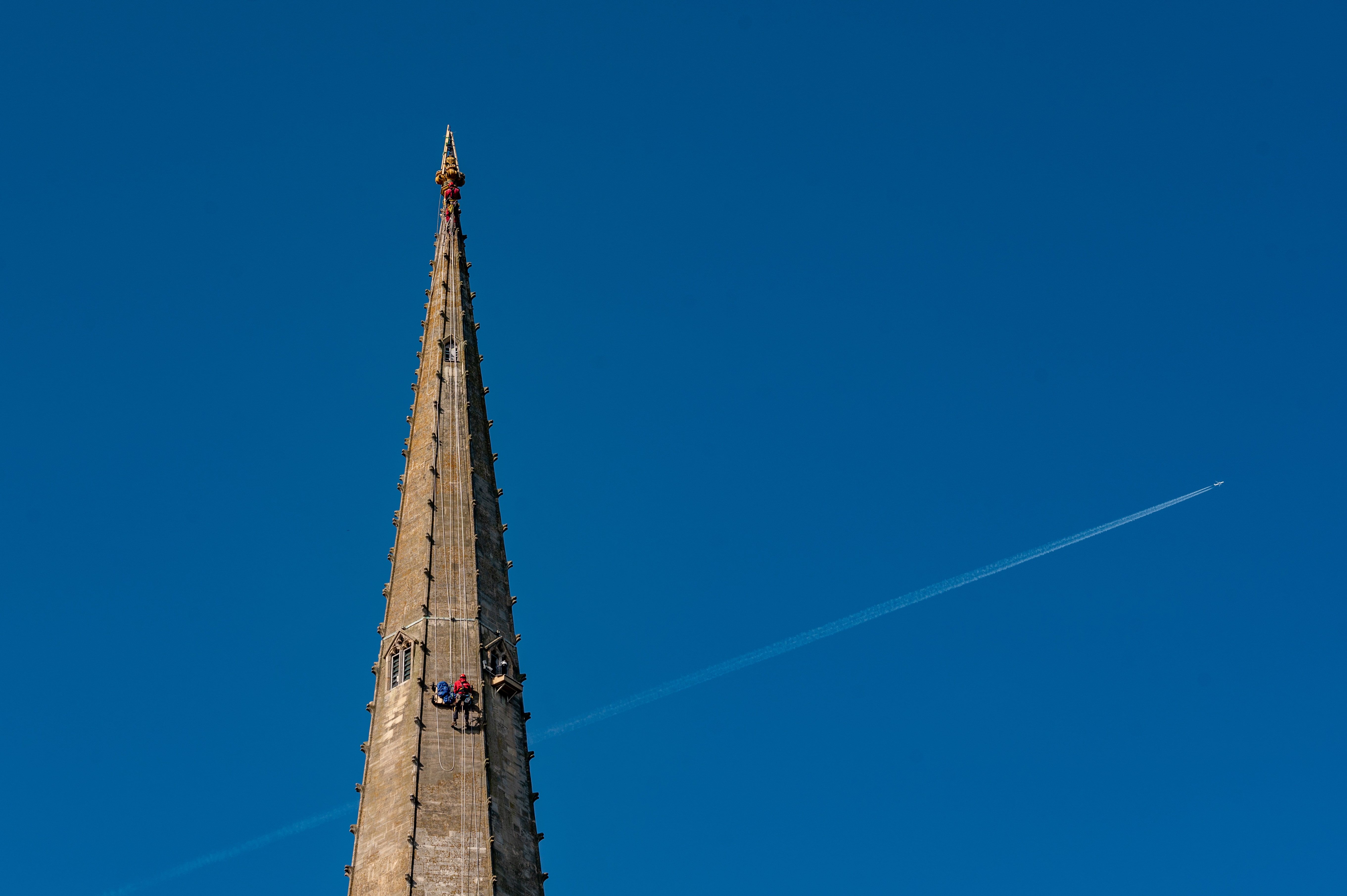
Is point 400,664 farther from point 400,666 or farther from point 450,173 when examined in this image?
point 450,173

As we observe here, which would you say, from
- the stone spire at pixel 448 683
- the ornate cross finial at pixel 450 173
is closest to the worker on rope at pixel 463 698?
the stone spire at pixel 448 683

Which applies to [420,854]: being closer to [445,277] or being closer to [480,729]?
[480,729]

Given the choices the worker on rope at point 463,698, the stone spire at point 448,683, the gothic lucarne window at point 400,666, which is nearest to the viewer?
the stone spire at point 448,683

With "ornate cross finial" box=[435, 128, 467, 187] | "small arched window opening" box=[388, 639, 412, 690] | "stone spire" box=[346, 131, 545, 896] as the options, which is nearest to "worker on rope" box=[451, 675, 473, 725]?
"stone spire" box=[346, 131, 545, 896]

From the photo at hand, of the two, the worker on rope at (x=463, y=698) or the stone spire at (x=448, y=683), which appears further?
the worker on rope at (x=463, y=698)

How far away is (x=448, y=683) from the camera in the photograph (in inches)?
2354

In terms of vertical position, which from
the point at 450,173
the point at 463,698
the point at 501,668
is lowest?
the point at 463,698

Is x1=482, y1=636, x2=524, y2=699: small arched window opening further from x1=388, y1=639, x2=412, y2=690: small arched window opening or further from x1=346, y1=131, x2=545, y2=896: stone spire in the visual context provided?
x1=388, y1=639, x2=412, y2=690: small arched window opening

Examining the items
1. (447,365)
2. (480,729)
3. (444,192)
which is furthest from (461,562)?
(444,192)

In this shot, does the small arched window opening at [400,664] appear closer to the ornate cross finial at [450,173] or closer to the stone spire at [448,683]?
the stone spire at [448,683]


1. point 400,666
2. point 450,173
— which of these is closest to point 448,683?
point 400,666

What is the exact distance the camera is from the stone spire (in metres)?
54.7

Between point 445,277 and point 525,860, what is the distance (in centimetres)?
3402

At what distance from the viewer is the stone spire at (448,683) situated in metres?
54.7
